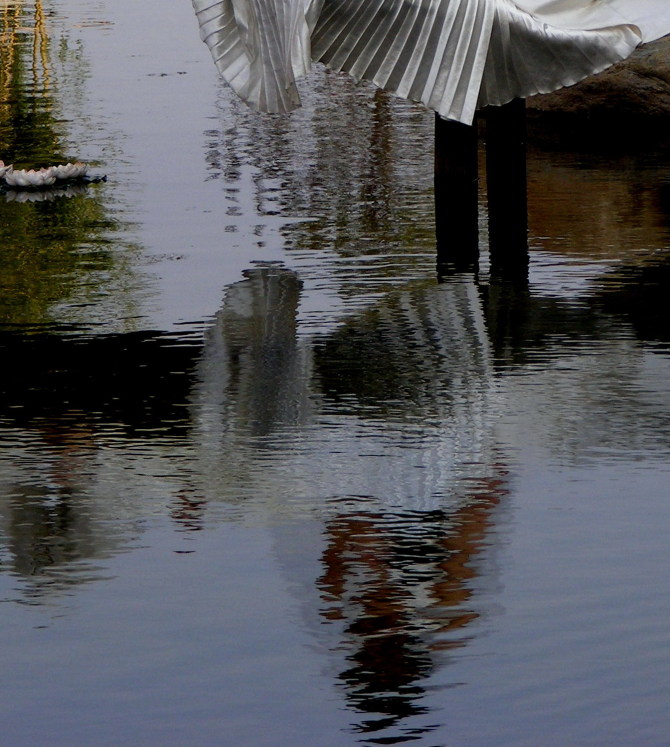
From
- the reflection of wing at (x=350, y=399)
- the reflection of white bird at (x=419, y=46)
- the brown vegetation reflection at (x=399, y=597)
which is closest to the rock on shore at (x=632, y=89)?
the reflection of white bird at (x=419, y=46)

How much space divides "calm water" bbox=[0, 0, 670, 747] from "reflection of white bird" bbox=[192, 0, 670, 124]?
835mm

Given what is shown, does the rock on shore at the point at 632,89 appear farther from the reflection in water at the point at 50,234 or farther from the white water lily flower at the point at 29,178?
the white water lily flower at the point at 29,178

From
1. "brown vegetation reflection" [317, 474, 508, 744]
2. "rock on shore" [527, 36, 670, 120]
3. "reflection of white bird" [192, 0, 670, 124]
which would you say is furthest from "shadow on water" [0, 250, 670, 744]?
"rock on shore" [527, 36, 670, 120]

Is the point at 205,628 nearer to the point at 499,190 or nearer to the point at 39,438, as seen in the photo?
the point at 39,438

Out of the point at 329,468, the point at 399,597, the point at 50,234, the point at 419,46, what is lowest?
the point at 399,597

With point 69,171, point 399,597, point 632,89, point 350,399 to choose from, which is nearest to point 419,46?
point 350,399

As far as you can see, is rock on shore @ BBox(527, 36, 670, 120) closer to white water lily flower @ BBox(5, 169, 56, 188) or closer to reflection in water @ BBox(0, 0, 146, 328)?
reflection in water @ BBox(0, 0, 146, 328)

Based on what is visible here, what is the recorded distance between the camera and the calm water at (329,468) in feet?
10.9

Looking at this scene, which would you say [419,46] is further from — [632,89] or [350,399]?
[632,89]

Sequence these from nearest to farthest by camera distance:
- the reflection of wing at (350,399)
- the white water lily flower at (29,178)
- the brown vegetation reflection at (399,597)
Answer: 1. the brown vegetation reflection at (399,597)
2. the reflection of wing at (350,399)
3. the white water lily flower at (29,178)

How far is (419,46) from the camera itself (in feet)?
22.0

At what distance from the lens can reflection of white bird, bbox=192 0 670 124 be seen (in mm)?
6656

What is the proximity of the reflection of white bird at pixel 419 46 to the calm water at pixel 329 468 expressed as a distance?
0.83 meters

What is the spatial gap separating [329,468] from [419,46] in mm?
2688
